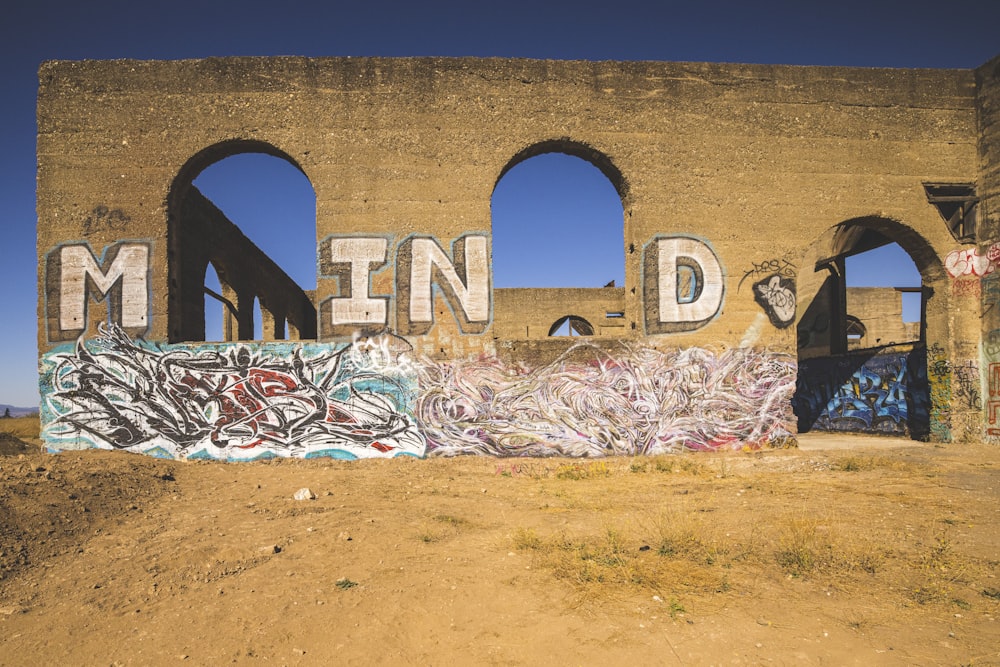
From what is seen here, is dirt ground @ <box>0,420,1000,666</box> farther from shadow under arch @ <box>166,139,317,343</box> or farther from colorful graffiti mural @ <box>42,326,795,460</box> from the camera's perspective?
shadow under arch @ <box>166,139,317,343</box>

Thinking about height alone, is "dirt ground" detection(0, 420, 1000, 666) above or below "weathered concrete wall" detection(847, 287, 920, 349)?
below

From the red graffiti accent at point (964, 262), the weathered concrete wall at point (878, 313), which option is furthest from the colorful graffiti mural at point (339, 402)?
the weathered concrete wall at point (878, 313)

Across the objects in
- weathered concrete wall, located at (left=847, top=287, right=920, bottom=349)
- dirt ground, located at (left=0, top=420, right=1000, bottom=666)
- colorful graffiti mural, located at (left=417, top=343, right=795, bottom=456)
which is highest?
weathered concrete wall, located at (left=847, top=287, right=920, bottom=349)

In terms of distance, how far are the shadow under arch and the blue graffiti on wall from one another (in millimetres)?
10915

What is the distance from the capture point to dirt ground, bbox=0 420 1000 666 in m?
2.70

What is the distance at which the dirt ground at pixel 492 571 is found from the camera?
270 centimetres

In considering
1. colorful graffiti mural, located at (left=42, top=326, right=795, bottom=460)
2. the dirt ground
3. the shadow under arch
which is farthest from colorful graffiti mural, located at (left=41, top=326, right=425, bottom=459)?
the dirt ground

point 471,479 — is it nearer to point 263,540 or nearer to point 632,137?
point 263,540

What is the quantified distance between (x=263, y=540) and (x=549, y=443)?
164 inches

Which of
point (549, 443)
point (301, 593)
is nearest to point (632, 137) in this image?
point (549, 443)

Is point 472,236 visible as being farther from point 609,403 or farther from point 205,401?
point 205,401

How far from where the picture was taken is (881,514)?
16.1 feet

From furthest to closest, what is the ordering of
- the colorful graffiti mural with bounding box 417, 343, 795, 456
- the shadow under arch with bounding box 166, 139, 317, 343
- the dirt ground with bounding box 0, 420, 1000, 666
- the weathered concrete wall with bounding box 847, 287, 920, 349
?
the weathered concrete wall with bounding box 847, 287, 920, 349
the shadow under arch with bounding box 166, 139, 317, 343
the colorful graffiti mural with bounding box 417, 343, 795, 456
the dirt ground with bounding box 0, 420, 1000, 666

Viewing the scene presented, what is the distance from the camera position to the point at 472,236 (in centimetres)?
772
